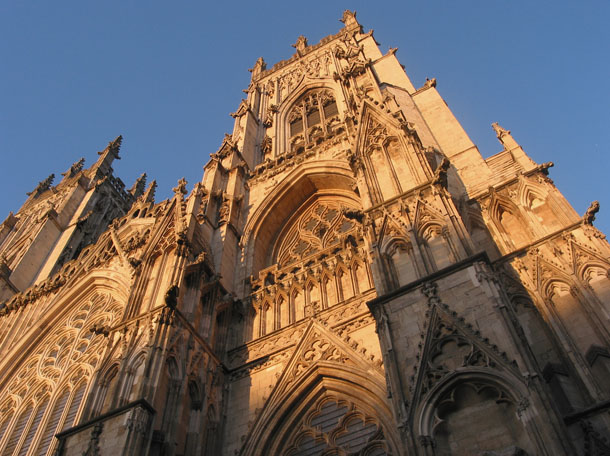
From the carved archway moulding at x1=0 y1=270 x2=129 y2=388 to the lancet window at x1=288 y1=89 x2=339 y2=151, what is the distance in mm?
7577

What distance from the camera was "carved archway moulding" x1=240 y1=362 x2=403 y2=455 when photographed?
30.0ft

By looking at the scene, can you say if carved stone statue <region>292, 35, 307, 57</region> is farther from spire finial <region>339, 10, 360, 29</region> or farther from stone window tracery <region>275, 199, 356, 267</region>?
stone window tracery <region>275, 199, 356, 267</region>

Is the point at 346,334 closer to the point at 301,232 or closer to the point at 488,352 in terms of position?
the point at 488,352

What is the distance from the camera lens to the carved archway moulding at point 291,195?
15.5 metres

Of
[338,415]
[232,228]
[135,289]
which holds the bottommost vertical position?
[338,415]

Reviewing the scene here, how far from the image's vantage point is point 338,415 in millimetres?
9453

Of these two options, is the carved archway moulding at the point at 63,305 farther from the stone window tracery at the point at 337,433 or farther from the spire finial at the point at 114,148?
the spire finial at the point at 114,148

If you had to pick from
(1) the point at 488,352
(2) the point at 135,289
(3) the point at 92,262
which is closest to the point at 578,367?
(1) the point at 488,352

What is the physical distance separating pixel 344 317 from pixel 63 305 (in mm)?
9643

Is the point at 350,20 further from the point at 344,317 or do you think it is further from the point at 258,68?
the point at 344,317

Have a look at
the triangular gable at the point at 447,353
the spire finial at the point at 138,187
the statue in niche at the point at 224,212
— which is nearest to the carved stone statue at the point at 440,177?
the triangular gable at the point at 447,353

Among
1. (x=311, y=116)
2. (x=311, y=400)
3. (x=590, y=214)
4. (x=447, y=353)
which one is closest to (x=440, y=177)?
(x=590, y=214)

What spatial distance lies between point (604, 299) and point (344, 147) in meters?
9.75

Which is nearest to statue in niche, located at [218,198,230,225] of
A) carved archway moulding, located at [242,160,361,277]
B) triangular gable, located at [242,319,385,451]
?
carved archway moulding, located at [242,160,361,277]
